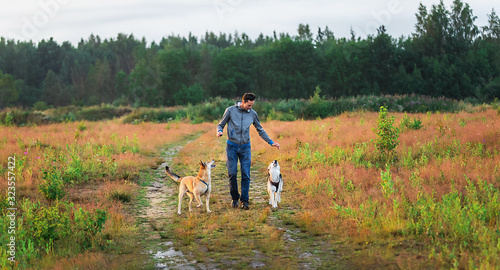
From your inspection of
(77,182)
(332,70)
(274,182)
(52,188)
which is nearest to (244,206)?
(274,182)

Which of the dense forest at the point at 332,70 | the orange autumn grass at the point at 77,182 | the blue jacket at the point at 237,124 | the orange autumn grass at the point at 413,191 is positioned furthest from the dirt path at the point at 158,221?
the dense forest at the point at 332,70

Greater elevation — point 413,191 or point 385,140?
point 385,140

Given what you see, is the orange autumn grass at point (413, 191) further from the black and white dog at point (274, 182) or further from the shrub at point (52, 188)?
the shrub at point (52, 188)

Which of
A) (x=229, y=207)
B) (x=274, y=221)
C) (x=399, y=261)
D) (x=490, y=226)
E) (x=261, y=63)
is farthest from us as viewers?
(x=261, y=63)

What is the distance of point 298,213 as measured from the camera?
828 centimetres

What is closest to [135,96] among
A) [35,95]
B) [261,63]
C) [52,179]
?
[261,63]

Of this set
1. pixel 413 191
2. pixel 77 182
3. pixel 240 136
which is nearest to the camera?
pixel 413 191

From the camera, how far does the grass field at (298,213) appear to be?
5.93 m

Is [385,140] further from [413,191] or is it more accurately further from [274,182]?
[274,182]

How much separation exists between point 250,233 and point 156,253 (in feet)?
5.51

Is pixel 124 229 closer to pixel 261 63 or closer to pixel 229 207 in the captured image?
pixel 229 207

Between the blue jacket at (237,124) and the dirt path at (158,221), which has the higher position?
the blue jacket at (237,124)

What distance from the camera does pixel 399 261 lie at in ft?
18.5

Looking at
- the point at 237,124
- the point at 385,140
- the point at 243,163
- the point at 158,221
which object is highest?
the point at 237,124
